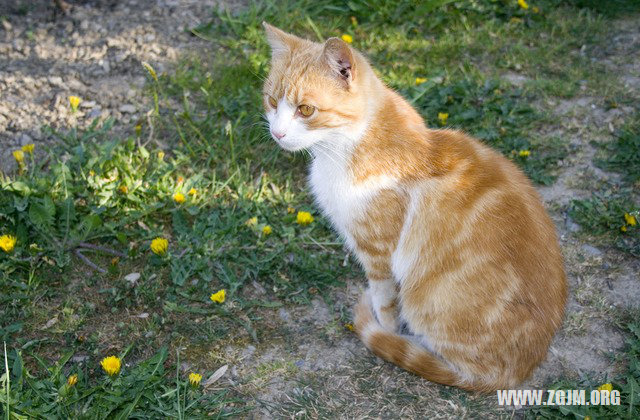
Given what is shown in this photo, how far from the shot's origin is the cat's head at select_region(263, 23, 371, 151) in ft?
8.93

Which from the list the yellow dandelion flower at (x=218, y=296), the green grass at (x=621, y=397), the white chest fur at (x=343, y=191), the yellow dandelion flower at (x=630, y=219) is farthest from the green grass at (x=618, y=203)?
the yellow dandelion flower at (x=218, y=296)

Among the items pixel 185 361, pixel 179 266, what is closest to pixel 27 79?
pixel 179 266

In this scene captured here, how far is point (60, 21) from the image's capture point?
180 inches

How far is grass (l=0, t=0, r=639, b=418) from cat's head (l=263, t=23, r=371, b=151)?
82 centimetres

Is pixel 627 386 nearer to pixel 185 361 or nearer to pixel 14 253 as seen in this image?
pixel 185 361

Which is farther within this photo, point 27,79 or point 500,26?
point 500,26

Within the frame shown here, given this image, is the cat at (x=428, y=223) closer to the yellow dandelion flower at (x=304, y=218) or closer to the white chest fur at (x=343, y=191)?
the white chest fur at (x=343, y=191)

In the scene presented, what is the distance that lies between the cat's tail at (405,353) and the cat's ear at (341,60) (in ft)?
3.57

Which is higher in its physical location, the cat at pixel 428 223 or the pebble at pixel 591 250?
the cat at pixel 428 223

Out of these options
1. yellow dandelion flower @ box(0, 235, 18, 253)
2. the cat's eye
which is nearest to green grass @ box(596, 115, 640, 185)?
the cat's eye

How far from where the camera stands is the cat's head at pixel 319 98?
2.72m

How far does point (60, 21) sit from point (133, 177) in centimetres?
170

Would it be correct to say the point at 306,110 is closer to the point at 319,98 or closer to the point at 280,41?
the point at 319,98

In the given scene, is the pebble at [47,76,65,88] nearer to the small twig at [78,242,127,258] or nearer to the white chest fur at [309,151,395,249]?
the small twig at [78,242,127,258]
